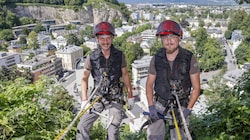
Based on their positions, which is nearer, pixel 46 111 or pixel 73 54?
pixel 46 111

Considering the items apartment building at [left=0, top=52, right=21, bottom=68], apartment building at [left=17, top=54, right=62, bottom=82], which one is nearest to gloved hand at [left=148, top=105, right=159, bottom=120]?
apartment building at [left=17, top=54, right=62, bottom=82]

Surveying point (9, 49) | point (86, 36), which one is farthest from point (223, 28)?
point (9, 49)

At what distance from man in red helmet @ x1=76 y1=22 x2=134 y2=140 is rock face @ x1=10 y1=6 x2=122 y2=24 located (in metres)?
69.4

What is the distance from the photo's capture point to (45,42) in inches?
1957

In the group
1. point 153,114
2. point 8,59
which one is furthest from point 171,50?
point 8,59

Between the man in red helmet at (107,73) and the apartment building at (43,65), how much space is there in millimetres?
25716

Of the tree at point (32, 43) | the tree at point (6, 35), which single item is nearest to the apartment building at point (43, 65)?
the tree at point (32, 43)

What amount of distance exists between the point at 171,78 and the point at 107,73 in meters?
0.73

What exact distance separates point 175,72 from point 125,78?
0.69 meters

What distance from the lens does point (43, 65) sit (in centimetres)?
3117

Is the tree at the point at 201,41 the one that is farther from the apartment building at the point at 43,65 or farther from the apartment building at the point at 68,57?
the apartment building at the point at 43,65

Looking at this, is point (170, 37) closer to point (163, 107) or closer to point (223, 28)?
point (163, 107)

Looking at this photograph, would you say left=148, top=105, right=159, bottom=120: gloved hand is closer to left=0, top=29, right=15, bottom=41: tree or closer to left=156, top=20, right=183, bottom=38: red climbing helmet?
left=156, top=20, right=183, bottom=38: red climbing helmet

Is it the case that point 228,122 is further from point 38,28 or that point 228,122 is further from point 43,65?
point 38,28
